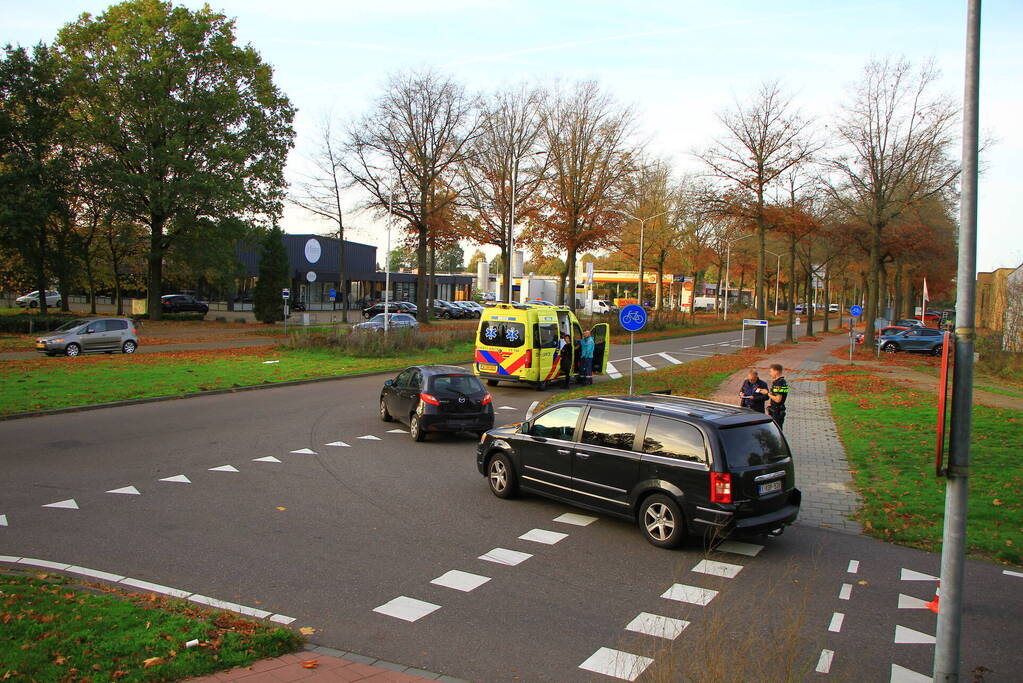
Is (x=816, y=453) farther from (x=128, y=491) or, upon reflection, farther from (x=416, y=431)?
(x=128, y=491)

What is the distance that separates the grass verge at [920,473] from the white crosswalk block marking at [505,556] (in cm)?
445

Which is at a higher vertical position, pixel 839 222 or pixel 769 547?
pixel 839 222

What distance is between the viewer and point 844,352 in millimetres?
35844

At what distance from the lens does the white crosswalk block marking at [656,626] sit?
5902 mm

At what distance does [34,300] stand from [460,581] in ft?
206

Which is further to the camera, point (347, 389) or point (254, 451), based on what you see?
point (347, 389)

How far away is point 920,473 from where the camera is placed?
A: 37.6ft

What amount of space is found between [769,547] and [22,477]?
10.2m

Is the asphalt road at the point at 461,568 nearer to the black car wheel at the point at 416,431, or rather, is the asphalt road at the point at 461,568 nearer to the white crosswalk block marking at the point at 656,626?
the white crosswalk block marking at the point at 656,626

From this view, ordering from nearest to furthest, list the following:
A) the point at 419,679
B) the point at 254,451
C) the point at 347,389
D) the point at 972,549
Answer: the point at 419,679 → the point at 972,549 → the point at 254,451 → the point at 347,389

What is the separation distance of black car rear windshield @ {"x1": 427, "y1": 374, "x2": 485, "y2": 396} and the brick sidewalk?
6177mm

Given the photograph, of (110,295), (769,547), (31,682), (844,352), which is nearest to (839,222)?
(844,352)

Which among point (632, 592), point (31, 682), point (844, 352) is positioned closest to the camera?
point (31, 682)

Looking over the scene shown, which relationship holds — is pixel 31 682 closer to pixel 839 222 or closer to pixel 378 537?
pixel 378 537
